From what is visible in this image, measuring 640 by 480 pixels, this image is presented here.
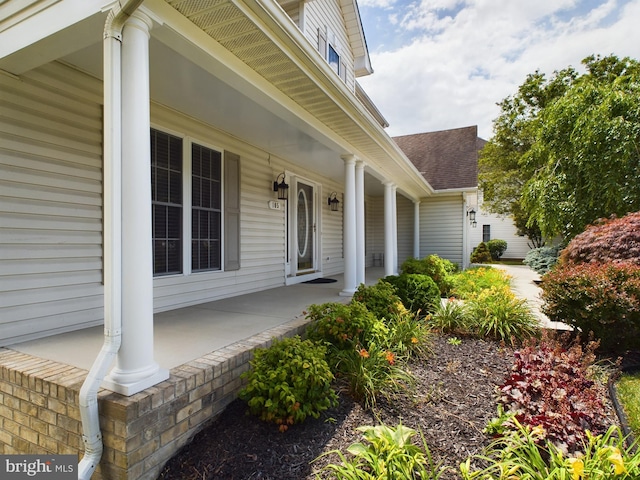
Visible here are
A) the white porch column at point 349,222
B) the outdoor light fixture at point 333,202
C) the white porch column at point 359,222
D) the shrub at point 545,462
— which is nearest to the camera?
the shrub at point 545,462

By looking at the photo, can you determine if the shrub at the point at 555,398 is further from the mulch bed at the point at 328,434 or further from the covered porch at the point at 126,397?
the covered porch at the point at 126,397

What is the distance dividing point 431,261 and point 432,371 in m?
4.32

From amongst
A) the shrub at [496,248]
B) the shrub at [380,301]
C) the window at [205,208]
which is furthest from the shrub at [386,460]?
the shrub at [496,248]

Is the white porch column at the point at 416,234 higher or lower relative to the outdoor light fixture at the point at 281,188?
lower

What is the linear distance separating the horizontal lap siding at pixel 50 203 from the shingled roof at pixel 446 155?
10.2 metres

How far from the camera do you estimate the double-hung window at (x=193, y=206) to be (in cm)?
416

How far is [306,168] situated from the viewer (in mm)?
7457

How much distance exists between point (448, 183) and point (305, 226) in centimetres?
619

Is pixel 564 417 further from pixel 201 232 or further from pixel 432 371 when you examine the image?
pixel 201 232

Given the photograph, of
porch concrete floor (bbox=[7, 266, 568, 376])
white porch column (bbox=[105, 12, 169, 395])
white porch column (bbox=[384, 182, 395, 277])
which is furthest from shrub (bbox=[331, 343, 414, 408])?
white porch column (bbox=[384, 182, 395, 277])

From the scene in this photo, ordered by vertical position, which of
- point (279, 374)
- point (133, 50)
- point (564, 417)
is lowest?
point (564, 417)

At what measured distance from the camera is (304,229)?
759 cm

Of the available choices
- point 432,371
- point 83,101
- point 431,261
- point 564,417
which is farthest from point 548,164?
point 83,101

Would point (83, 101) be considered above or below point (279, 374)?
above
